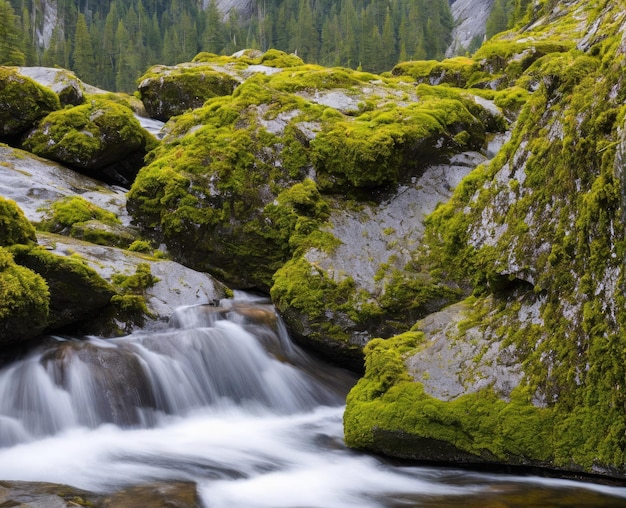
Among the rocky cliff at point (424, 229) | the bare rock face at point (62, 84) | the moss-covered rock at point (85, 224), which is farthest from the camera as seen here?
the bare rock face at point (62, 84)

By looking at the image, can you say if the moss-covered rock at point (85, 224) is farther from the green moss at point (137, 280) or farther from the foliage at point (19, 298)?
the foliage at point (19, 298)

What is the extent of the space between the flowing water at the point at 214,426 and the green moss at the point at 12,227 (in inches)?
61.5

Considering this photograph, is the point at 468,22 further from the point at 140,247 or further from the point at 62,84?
the point at 140,247

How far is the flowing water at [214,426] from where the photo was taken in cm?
557

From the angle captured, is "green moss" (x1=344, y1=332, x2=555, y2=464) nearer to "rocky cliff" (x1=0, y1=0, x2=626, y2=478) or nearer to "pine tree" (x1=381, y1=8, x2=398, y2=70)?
"rocky cliff" (x1=0, y1=0, x2=626, y2=478)

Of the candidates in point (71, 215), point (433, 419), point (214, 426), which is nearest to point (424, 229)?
point (433, 419)

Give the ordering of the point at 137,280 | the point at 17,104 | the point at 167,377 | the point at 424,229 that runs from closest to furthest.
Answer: the point at 167,377 < the point at 137,280 < the point at 424,229 < the point at 17,104

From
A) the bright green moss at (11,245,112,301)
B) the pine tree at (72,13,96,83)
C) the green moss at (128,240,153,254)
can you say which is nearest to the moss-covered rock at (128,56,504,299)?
the green moss at (128,240,153,254)

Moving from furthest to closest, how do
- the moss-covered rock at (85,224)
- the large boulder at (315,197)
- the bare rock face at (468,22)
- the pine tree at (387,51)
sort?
the bare rock face at (468,22), the pine tree at (387,51), the moss-covered rock at (85,224), the large boulder at (315,197)

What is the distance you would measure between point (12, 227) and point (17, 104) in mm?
9377

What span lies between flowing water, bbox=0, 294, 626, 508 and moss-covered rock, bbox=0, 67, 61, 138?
9.86 meters

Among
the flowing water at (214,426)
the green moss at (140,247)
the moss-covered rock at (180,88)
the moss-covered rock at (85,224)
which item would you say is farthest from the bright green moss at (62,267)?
the moss-covered rock at (180,88)

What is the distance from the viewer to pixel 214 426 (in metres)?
7.68

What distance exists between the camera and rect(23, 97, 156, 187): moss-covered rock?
1500 cm
